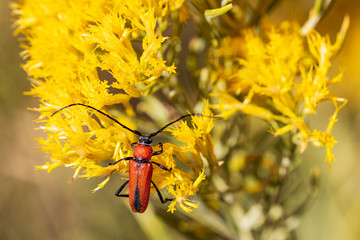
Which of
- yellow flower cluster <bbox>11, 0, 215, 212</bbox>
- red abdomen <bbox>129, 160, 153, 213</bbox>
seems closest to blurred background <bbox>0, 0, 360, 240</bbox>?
red abdomen <bbox>129, 160, 153, 213</bbox>

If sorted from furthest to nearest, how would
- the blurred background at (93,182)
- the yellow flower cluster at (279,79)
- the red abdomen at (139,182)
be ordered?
1. the blurred background at (93,182)
2. the yellow flower cluster at (279,79)
3. the red abdomen at (139,182)

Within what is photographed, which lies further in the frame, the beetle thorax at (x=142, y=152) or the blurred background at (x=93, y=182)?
the blurred background at (x=93, y=182)

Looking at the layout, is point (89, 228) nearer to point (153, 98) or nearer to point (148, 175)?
point (153, 98)

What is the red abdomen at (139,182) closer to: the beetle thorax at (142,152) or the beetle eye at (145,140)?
the beetle thorax at (142,152)

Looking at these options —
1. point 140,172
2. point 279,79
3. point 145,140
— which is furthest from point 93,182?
point 279,79

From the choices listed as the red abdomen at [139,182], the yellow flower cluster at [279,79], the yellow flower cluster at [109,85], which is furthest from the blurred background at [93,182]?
the yellow flower cluster at [109,85]

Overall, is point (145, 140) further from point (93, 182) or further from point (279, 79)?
A: point (93, 182)
